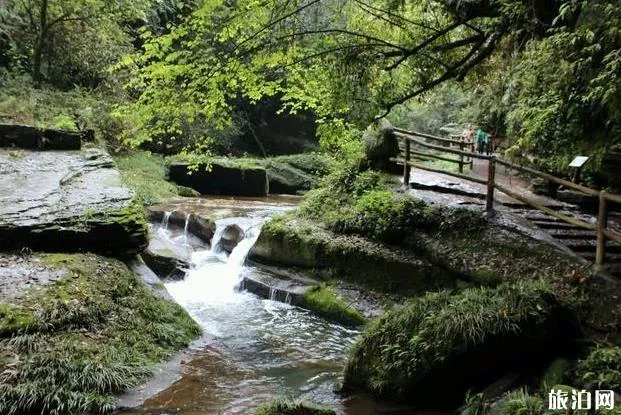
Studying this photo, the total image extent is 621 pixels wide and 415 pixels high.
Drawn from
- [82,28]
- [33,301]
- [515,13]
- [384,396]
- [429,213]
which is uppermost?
[82,28]

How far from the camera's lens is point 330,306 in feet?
33.1

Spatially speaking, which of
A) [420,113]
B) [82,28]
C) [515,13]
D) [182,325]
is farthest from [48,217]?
[420,113]

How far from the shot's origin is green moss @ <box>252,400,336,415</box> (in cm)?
549

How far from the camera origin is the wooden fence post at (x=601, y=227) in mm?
7902

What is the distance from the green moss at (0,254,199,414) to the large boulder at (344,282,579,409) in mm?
2920

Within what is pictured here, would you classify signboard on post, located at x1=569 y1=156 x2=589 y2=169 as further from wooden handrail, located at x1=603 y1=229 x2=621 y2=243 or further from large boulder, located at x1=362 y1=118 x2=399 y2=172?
large boulder, located at x1=362 y1=118 x2=399 y2=172

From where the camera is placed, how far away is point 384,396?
650cm

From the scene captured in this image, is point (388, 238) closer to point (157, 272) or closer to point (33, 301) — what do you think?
point (157, 272)

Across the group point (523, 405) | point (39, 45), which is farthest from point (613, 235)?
point (39, 45)

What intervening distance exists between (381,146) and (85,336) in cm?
886

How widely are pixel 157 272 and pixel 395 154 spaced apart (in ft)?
21.8

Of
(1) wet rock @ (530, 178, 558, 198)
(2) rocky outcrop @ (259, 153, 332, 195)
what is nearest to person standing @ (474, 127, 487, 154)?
(1) wet rock @ (530, 178, 558, 198)

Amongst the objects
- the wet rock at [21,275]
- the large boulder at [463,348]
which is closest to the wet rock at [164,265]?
the wet rock at [21,275]

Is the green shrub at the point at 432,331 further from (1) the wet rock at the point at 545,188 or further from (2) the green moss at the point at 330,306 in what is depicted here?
(1) the wet rock at the point at 545,188
